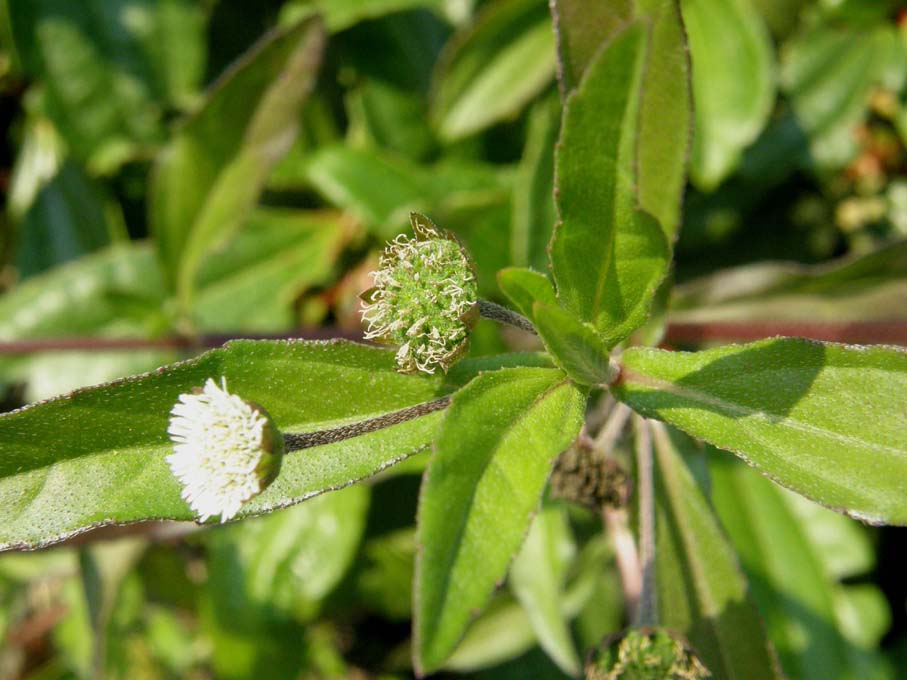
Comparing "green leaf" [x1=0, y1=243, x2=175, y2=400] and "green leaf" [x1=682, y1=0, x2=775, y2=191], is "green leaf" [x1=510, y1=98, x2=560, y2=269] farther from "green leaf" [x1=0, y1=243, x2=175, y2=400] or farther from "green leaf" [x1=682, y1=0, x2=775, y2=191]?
"green leaf" [x1=0, y1=243, x2=175, y2=400]

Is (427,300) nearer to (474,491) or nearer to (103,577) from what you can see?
(474,491)

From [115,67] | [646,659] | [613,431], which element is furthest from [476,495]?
[115,67]

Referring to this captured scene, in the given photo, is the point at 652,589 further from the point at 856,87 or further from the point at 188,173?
the point at 856,87

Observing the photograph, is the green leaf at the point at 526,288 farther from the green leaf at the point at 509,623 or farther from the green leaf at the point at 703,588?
the green leaf at the point at 509,623

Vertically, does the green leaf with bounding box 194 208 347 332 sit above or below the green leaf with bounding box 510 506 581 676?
above

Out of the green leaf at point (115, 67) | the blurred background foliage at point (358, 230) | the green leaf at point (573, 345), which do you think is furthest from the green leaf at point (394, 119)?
the green leaf at point (573, 345)

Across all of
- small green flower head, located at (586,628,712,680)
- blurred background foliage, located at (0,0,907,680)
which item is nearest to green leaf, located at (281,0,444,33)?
blurred background foliage, located at (0,0,907,680)
